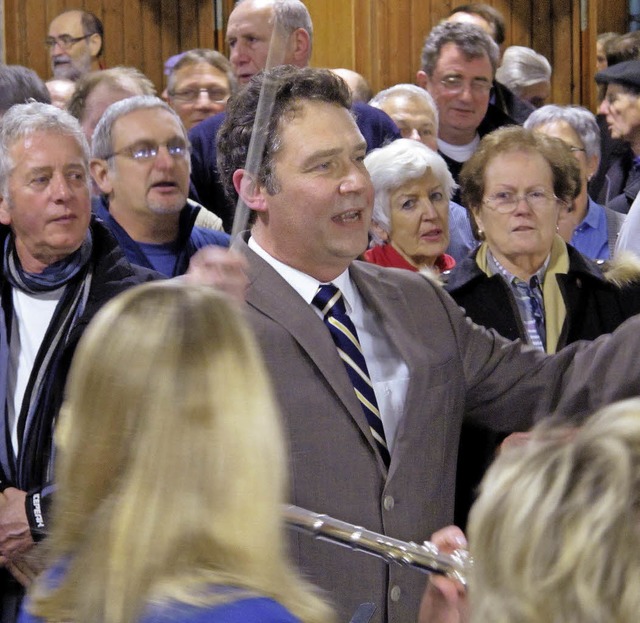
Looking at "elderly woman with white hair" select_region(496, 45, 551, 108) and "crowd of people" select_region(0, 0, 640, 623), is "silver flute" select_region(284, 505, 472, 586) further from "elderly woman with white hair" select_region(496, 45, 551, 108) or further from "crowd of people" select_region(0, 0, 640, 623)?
"elderly woman with white hair" select_region(496, 45, 551, 108)

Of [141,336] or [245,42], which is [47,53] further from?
[141,336]

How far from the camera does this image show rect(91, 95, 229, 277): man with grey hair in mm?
3541

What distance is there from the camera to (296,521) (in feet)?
6.17

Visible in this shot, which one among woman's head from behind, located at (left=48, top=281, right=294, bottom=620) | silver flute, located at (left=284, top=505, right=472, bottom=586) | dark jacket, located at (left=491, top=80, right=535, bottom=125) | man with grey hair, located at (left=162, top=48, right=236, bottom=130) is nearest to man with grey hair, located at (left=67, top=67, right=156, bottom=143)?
man with grey hair, located at (left=162, top=48, right=236, bottom=130)

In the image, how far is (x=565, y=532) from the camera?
111 cm

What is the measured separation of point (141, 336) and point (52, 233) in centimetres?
162

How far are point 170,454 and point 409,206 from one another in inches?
90.8

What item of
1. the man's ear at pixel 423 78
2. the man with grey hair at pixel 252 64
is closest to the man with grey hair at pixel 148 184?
the man with grey hair at pixel 252 64

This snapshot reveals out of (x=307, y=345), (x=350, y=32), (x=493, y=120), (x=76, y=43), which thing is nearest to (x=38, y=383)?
(x=307, y=345)

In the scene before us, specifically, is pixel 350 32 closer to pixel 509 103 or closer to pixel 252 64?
pixel 509 103

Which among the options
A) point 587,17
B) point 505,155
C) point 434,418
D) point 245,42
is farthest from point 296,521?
point 587,17

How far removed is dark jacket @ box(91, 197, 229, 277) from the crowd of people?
1 cm

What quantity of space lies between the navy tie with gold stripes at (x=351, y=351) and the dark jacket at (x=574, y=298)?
65cm

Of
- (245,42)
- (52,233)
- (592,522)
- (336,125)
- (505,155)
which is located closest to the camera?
(592,522)
